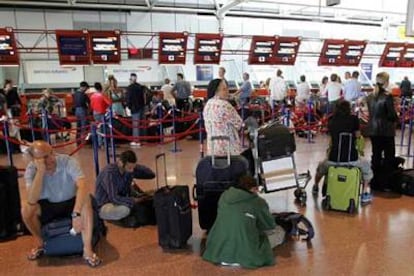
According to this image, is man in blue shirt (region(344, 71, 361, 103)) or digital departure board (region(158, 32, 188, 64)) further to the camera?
man in blue shirt (region(344, 71, 361, 103))

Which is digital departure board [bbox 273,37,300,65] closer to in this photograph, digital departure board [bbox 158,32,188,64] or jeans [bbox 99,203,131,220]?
digital departure board [bbox 158,32,188,64]

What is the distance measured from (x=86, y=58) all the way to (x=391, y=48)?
10.1 meters

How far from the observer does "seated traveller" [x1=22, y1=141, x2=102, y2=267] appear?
3352mm

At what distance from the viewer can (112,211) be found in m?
4.15

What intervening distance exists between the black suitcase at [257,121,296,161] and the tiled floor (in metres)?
0.71

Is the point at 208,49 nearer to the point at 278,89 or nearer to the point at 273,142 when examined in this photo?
the point at 278,89

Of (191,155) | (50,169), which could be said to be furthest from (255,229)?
(191,155)

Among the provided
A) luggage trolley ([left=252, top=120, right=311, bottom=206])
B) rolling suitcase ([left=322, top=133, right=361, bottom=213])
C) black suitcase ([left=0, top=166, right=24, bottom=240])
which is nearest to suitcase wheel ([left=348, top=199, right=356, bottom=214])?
rolling suitcase ([left=322, top=133, right=361, bottom=213])

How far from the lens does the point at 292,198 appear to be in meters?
5.24

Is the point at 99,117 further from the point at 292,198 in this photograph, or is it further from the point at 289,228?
the point at 289,228

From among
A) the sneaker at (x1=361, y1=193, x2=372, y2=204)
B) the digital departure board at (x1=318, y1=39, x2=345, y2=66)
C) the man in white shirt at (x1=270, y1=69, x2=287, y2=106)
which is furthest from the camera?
the digital departure board at (x1=318, y1=39, x2=345, y2=66)

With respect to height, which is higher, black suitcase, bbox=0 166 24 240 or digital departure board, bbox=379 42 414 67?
digital departure board, bbox=379 42 414 67

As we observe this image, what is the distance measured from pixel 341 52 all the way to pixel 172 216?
10890mm

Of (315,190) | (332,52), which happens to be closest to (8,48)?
(315,190)
